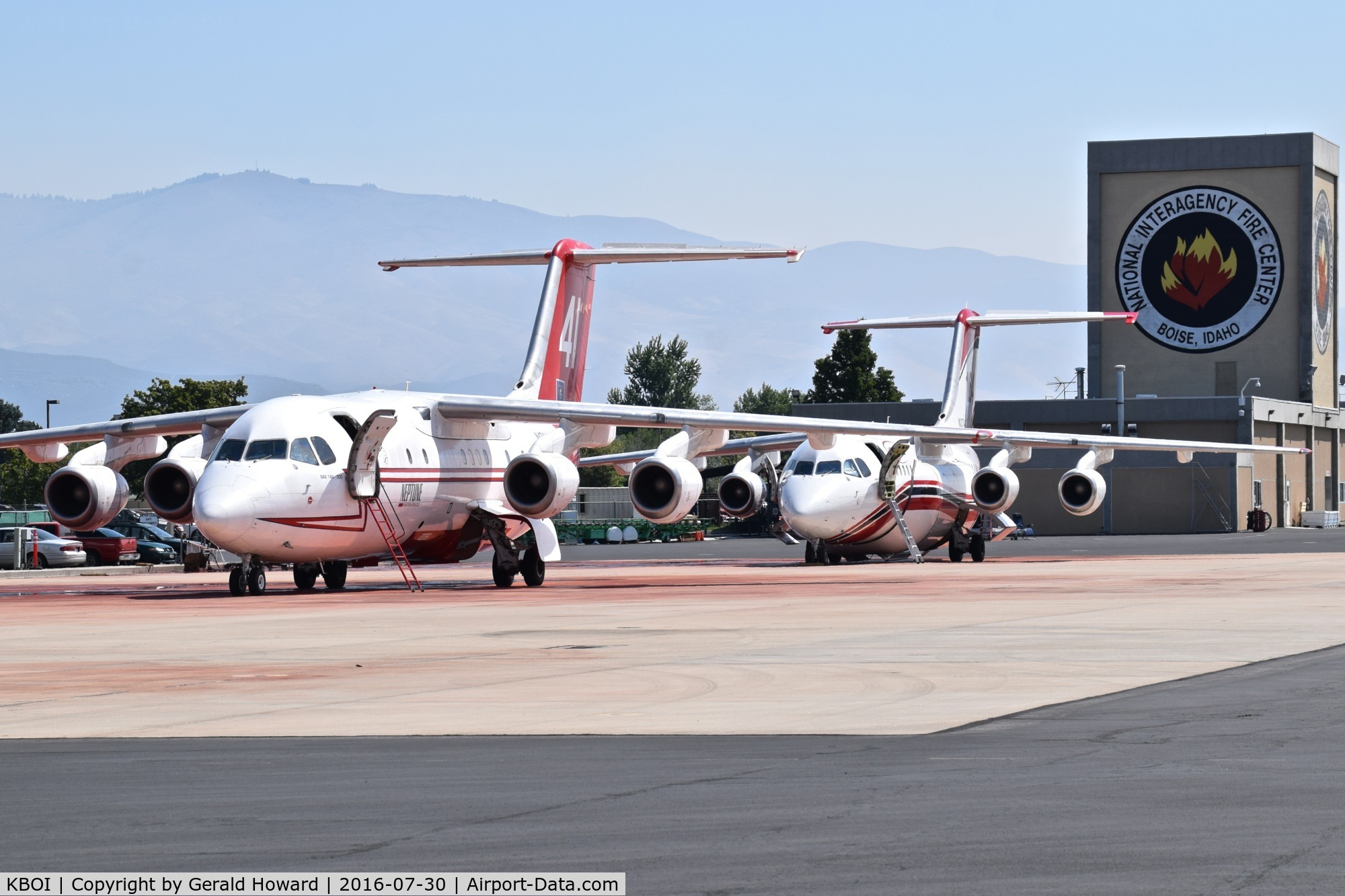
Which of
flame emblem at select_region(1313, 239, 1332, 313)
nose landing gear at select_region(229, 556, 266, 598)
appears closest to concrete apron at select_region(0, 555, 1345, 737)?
nose landing gear at select_region(229, 556, 266, 598)

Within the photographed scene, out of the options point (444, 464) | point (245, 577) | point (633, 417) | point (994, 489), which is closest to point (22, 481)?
point (994, 489)

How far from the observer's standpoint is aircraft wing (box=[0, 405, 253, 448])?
3191cm

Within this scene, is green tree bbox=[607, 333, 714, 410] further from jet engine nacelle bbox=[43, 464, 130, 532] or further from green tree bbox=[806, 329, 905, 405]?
Result: jet engine nacelle bbox=[43, 464, 130, 532]

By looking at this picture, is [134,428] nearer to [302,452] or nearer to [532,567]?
[302,452]

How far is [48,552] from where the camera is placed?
45562mm

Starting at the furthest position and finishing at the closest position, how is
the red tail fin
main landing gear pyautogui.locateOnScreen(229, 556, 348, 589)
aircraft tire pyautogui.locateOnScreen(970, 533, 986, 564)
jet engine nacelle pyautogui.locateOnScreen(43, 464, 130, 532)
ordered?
1. aircraft tire pyautogui.locateOnScreen(970, 533, 986, 564)
2. the red tail fin
3. jet engine nacelle pyautogui.locateOnScreen(43, 464, 130, 532)
4. main landing gear pyautogui.locateOnScreen(229, 556, 348, 589)

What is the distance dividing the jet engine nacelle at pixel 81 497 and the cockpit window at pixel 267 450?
12.6ft

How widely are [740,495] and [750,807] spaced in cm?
3318

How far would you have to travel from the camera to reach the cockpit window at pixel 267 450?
27.8 m

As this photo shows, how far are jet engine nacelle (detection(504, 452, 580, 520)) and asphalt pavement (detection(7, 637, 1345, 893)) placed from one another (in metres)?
19.5

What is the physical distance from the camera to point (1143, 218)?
88500 millimetres

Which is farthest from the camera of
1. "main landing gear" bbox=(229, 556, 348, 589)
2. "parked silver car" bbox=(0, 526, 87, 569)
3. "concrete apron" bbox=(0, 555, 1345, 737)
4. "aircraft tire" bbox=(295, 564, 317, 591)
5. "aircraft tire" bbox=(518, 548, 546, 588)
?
"parked silver car" bbox=(0, 526, 87, 569)

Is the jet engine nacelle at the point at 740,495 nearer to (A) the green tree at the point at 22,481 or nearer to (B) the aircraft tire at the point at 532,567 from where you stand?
(B) the aircraft tire at the point at 532,567

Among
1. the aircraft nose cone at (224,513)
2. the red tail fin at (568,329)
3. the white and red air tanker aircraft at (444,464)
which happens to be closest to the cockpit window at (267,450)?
the white and red air tanker aircraft at (444,464)
